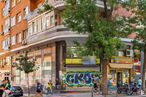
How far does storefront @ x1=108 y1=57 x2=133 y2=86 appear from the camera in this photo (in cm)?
4469

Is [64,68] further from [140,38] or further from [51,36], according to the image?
[140,38]

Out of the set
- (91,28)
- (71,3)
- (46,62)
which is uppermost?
Answer: (71,3)

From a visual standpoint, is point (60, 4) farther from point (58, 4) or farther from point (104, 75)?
point (104, 75)

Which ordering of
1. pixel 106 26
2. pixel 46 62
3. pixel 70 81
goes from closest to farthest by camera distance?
pixel 106 26, pixel 70 81, pixel 46 62

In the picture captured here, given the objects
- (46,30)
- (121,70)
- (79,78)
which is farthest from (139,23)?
(46,30)

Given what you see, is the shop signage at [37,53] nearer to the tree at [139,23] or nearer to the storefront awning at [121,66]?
the storefront awning at [121,66]

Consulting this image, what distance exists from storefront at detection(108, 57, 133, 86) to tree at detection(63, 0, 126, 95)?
455 inches

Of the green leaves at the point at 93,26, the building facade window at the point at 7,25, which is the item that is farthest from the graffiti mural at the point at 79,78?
the building facade window at the point at 7,25

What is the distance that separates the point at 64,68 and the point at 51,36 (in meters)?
4.02

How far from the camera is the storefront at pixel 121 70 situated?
147ft

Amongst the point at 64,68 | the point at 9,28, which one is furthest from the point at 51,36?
the point at 9,28

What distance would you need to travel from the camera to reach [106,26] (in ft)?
107

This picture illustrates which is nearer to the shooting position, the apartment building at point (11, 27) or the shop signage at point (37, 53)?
the shop signage at point (37, 53)

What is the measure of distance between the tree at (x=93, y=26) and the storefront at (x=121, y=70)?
1155 cm
